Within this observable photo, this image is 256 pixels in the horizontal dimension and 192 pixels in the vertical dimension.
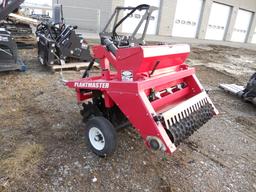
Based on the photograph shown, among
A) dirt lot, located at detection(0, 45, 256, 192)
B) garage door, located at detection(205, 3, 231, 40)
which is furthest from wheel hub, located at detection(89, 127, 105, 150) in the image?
garage door, located at detection(205, 3, 231, 40)

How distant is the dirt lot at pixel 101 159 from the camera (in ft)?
7.50

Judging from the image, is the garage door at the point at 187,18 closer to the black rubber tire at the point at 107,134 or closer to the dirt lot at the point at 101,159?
the dirt lot at the point at 101,159

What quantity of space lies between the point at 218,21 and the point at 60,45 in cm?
1781

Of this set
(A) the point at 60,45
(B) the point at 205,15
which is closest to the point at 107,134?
(A) the point at 60,45

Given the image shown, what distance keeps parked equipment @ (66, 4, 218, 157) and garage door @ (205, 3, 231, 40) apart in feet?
59.2

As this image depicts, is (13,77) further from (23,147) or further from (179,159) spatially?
(179,159)

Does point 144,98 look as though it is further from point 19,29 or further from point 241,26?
point 241,26

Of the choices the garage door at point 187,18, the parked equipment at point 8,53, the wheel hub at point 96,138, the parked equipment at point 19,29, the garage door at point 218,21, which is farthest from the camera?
the garage door at point 218,21

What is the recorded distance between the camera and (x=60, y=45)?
5.39 meters

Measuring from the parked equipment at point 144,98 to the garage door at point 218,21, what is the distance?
18046 mm

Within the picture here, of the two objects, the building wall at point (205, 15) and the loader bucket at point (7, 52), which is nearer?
the loader bucket at point (7, 52)

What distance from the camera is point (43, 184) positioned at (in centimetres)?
219

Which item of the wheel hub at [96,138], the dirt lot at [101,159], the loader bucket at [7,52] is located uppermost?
the loader bucket at [7,52]

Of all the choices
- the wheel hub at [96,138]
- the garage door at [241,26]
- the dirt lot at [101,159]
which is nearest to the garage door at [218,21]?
the garage door at [241,26]
